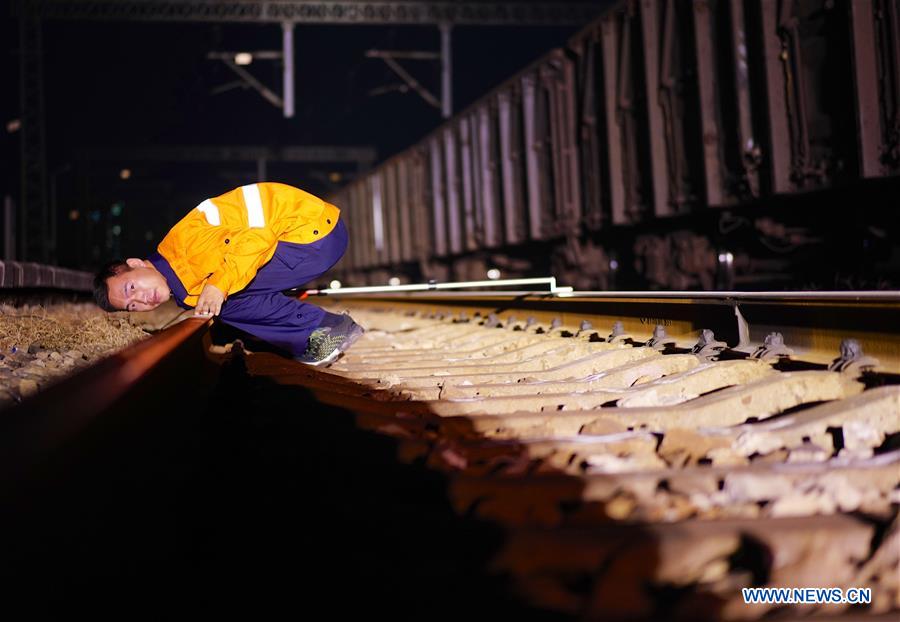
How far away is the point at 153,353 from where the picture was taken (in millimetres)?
2436

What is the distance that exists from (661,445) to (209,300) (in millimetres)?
2452

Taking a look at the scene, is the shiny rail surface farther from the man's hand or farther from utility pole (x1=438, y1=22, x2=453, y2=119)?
utility pole (x1=438, y1=22, x2=453, y2=119)

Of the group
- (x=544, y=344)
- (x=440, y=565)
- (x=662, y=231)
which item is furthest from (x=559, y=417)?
(x=662, y=231)

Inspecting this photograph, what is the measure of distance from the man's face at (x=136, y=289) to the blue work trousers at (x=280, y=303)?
694mm

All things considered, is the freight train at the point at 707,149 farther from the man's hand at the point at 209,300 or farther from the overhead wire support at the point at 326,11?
the overhead wire support at the point at 326,11

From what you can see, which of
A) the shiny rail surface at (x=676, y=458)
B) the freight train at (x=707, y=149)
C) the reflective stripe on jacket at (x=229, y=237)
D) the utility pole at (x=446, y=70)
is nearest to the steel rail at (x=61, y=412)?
the shiny rail surface at (x=676, y=458)

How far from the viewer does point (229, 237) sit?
4.11 meters

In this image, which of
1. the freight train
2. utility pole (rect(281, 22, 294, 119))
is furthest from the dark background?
the freight train

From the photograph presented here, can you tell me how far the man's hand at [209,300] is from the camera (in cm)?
381

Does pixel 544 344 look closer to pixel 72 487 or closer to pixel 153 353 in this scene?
pixel 153 353

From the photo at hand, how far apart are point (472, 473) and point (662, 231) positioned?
321 inches

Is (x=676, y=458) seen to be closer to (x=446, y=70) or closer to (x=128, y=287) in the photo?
(x=128, y=287)

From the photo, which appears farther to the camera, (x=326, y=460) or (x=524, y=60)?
(x=524, y=60)

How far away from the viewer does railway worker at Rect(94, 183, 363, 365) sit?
13.0 ft
